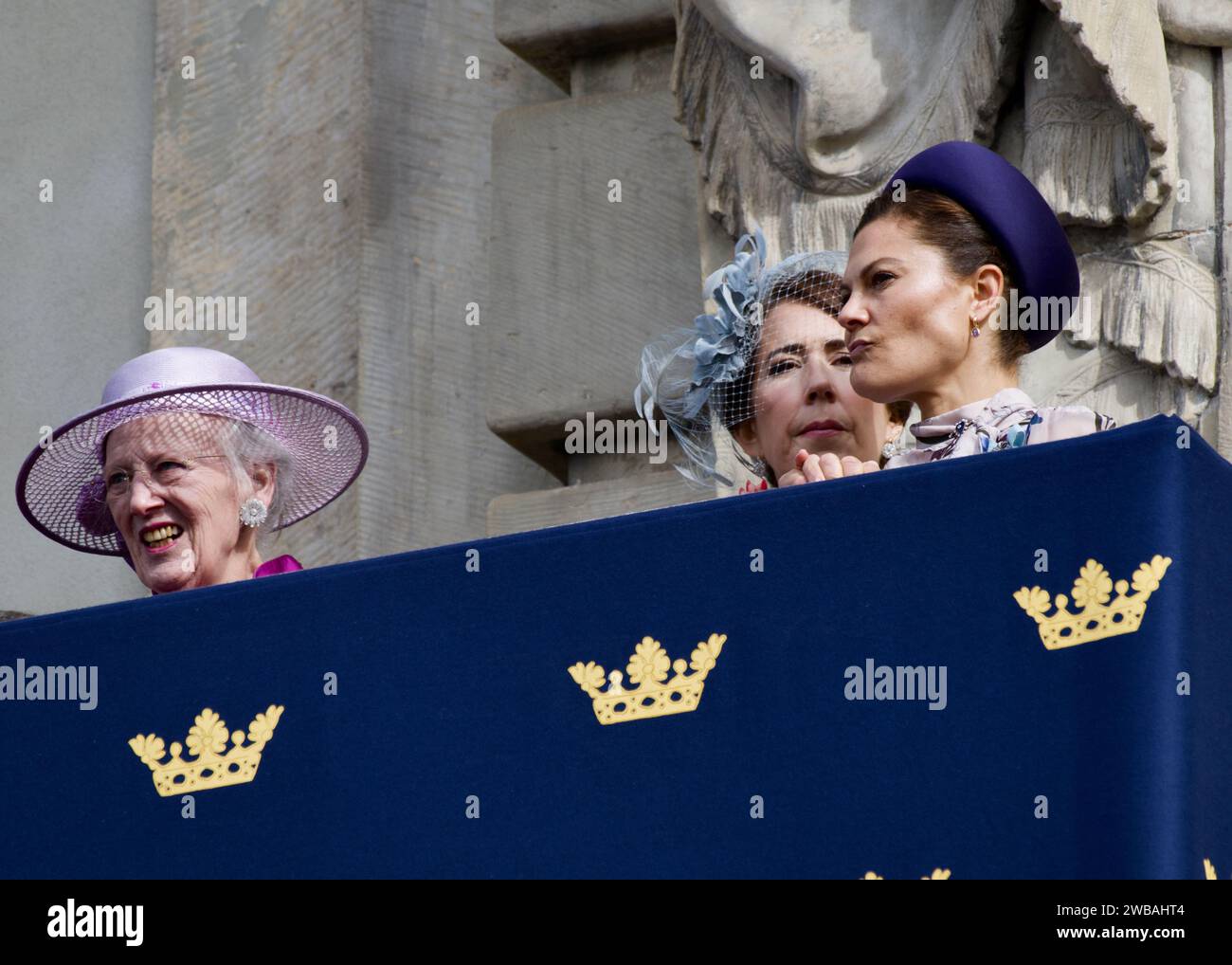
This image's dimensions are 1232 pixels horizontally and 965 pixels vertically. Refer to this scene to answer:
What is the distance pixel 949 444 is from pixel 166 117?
10.4ft

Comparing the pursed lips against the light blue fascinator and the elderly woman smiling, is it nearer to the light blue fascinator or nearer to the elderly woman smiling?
the light blue fascinator

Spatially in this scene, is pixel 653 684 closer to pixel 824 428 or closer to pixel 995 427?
pixel 995 427

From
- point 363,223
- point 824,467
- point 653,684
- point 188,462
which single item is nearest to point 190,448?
point 188,462

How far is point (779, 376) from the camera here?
3.32 meters

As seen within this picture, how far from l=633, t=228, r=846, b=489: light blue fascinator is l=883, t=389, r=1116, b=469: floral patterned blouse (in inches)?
27.3

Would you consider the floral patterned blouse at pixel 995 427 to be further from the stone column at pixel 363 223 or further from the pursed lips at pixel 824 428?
the stone column at pixel 363 223

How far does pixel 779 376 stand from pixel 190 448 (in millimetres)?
826

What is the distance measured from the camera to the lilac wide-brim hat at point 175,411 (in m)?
3.32

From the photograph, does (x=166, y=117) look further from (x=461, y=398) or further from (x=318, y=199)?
(x=461, y=398)

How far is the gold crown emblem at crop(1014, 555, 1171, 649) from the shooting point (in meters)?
1.85

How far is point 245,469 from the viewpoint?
3.42 meters

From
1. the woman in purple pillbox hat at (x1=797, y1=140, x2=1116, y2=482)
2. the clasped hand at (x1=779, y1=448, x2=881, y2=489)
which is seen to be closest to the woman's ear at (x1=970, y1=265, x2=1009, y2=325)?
the woman in purple pillbox hat at (x1=797, y1=140, x2=1116, y2=482)

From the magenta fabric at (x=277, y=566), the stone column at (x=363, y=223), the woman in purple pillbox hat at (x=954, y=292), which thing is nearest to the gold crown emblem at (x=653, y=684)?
the woman in purple pillbox hat at (x=954, y=292)
